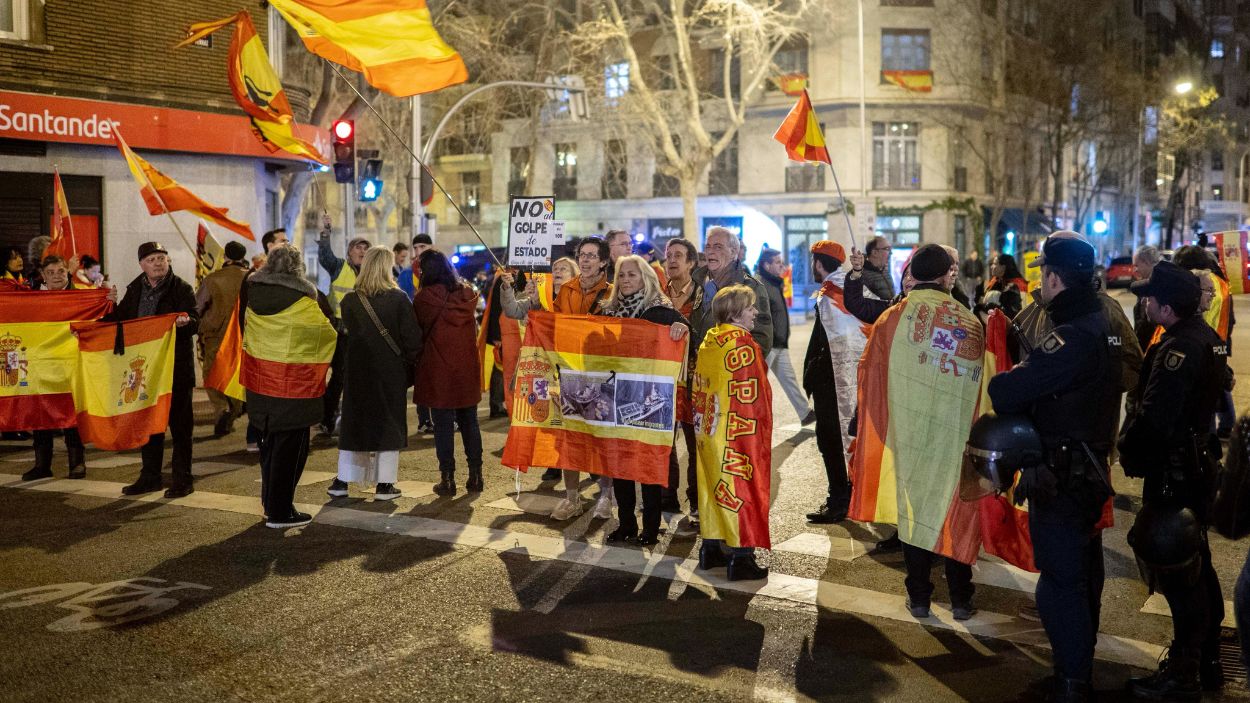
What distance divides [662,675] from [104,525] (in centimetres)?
460

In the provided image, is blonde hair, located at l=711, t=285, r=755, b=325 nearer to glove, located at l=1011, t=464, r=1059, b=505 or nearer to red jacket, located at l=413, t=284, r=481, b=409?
glove, located at l=1011, t=464, r=1059, b=505

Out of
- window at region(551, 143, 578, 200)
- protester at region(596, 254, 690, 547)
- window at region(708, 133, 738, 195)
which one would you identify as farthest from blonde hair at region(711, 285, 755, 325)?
window at region(551, 143, 578, 200)

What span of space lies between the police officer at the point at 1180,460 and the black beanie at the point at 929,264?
0.97 metres

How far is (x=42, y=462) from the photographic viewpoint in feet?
31.9

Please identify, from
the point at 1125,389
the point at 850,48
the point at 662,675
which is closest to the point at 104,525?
the point at 662,675

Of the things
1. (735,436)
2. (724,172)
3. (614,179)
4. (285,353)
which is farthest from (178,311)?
(614,179)

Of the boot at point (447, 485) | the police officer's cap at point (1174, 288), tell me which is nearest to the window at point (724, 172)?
the boot at point (447, 485)

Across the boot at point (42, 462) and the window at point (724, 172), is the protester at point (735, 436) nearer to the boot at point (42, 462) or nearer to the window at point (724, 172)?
the boot at point (42, 462)

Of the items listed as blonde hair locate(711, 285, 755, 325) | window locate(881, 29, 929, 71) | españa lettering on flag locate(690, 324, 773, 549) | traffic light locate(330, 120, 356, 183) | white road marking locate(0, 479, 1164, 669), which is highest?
window locate(881, 29, 929, 71)

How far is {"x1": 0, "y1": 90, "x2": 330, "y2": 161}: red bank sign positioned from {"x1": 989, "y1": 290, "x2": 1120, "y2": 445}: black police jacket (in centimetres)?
1397

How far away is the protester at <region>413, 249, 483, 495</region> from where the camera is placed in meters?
8.99

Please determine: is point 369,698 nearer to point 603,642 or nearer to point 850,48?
point 603,642

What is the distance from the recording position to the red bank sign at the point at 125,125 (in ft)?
54.0

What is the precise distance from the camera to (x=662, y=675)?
4.98 meters
